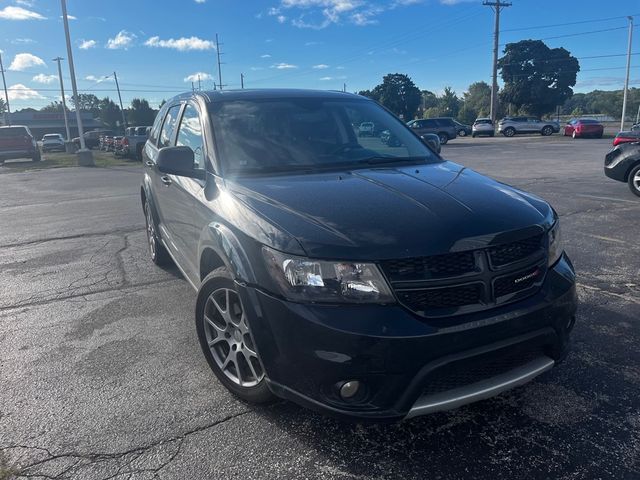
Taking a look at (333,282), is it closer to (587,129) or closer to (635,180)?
(635,180)

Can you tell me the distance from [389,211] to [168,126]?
2.99m

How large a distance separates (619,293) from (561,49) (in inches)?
2590

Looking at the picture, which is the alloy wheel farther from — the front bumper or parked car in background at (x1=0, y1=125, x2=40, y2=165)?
parked car in background at (x1=0, y1=125, x2=40, y2=165)

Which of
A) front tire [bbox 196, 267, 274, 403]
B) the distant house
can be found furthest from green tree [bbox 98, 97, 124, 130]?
front tire [bbox 196, 267, 274, 403]

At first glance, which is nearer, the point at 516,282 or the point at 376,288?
the point at 376,288

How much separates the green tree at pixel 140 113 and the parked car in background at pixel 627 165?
7721 centimetres

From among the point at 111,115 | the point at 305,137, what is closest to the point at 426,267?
the point at 305,137

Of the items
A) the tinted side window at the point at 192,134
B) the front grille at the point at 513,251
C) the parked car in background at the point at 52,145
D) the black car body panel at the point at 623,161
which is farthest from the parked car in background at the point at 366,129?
→ the parked car in background at the point at 52,145

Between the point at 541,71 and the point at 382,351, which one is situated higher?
the point at 541,71

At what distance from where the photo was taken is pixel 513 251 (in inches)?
91.4

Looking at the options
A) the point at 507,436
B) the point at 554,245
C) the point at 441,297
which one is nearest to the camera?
the point at 441,297

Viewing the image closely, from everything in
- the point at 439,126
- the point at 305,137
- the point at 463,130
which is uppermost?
the point at 439,126

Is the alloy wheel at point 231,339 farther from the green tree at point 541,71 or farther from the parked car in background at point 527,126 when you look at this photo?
the green tree at point 541,71

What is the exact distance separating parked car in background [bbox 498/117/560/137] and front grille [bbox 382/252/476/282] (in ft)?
138
